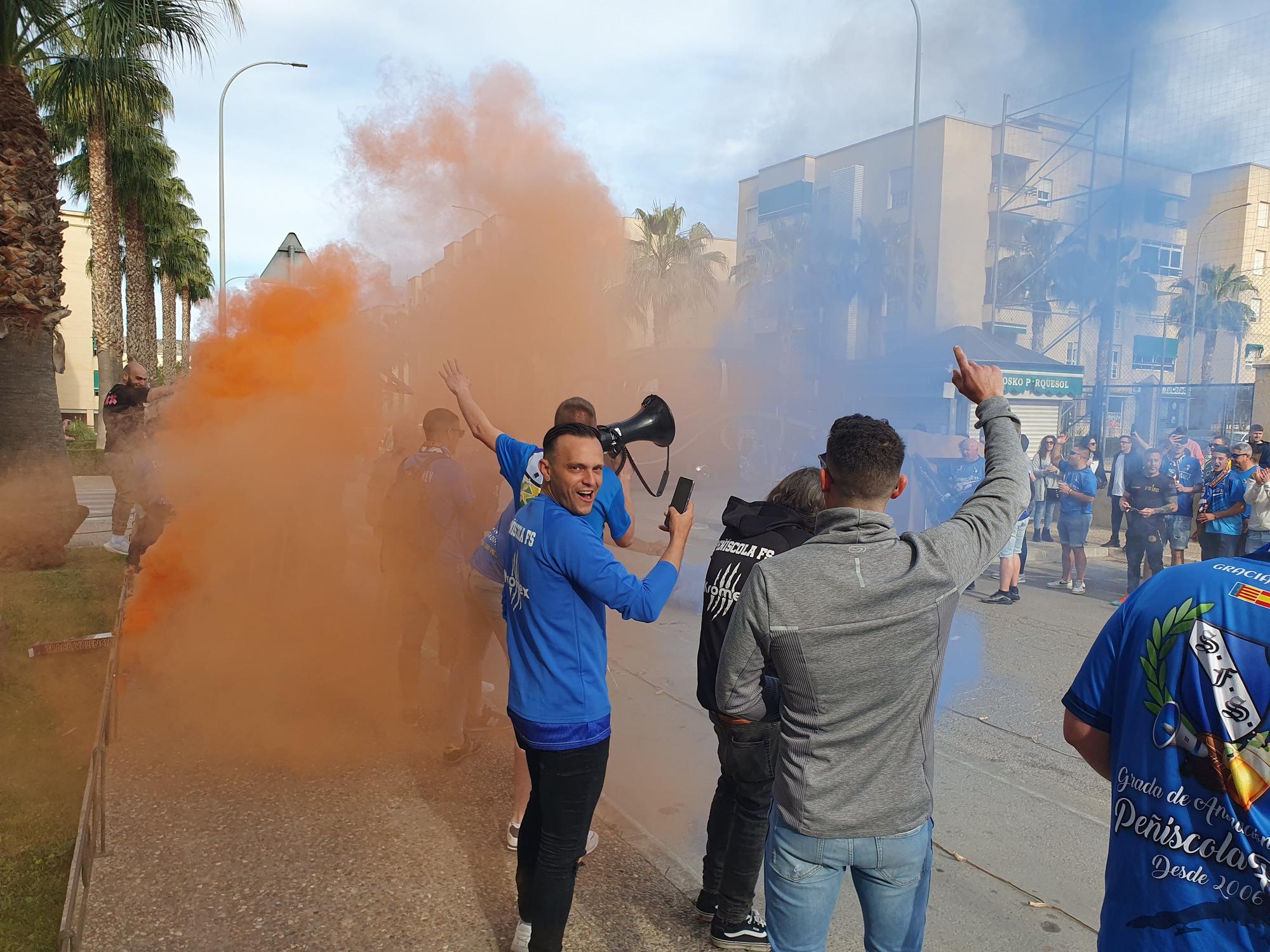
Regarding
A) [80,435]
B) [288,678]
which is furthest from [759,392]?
[80,435]

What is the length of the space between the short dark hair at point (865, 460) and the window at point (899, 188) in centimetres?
954

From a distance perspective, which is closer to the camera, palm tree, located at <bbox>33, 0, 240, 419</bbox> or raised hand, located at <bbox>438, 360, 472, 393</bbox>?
raised hand, located at <bbox>438, 360, 472, 393</bbox>

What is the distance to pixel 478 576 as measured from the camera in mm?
3820

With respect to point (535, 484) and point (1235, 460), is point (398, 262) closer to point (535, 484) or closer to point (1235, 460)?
point (535, 484)

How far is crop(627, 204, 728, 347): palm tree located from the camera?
13414mm

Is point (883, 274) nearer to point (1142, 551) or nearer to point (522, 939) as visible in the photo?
point (1142, 551)

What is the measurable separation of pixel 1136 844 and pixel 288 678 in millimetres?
4601

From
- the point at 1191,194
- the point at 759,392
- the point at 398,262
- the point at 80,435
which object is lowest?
the point at 80,435

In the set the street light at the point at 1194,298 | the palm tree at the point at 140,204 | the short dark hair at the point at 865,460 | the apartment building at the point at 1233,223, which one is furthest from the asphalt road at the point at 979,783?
the palm tree at the point at 140,204

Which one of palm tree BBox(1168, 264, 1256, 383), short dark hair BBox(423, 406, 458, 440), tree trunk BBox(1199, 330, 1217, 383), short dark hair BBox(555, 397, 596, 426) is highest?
palm tree BBox(1168, 264, 1256, 383)

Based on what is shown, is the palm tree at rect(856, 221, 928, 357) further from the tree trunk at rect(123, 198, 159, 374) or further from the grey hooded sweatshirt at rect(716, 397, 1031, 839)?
the tree trunk at rect(123, 198, 159, 374)

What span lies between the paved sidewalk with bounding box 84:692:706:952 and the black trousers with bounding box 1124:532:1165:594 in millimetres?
7263

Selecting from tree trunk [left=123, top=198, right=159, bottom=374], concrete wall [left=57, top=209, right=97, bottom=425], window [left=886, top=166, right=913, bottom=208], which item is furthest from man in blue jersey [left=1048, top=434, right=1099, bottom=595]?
concrete wall [left=57, top=209, right=97, bottom=425]

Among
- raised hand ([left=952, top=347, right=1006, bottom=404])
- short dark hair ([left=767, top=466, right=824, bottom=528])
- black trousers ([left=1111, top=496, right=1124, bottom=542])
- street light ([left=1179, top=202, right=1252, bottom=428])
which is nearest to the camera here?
raised hand ([left=952, top=347, right=1006, bottom=404])
